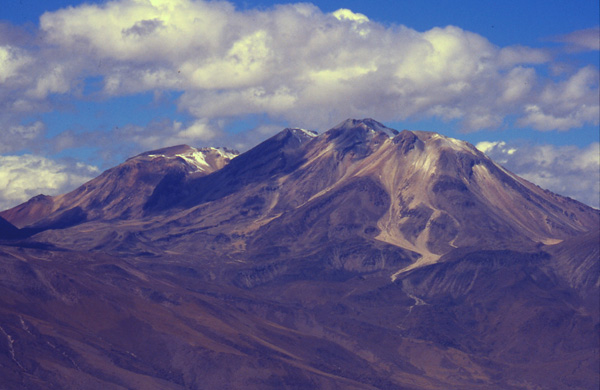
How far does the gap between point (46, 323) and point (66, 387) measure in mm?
26386

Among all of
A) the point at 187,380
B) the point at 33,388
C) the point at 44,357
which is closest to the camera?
the point at 33,388

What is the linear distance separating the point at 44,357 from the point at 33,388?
1409 cm

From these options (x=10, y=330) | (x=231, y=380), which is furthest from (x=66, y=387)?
(x=231, y=380)

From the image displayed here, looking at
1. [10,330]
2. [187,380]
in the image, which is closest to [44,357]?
[10,330]

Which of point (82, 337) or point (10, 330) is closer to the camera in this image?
point (10, 330)

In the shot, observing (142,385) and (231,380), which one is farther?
(231,380)

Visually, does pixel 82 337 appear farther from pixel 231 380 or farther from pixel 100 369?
pixel 231 380

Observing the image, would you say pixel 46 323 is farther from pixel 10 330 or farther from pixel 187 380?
pixel 187 380

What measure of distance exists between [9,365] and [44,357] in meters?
9.01

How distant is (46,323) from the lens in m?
200

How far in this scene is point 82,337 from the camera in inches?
7864

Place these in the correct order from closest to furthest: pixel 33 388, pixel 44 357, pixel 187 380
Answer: pixel 33 388 → pixel 44 357 → pixel 187 380

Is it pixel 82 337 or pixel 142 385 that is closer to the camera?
pixel 142 385

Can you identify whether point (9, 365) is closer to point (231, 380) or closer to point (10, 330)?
point (10, 330)
